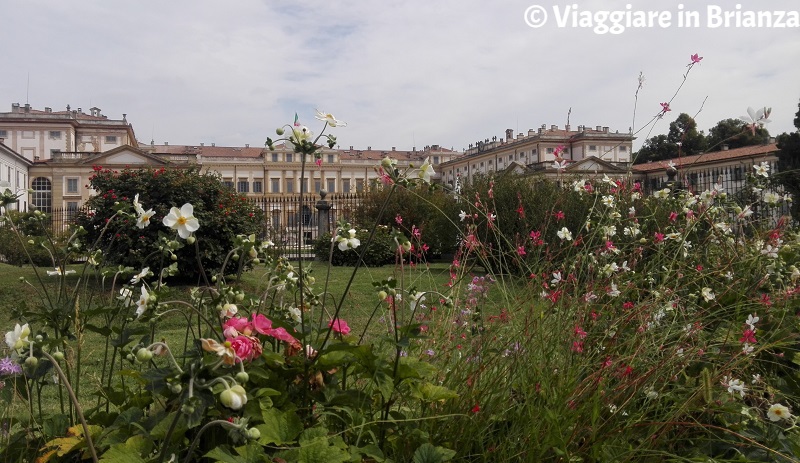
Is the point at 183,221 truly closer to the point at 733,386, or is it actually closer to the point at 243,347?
the point at 243,347

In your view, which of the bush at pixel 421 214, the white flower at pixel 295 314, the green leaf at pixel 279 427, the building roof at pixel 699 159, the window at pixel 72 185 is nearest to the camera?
the green leaf at pixel 279 427

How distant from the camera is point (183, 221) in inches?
47.6

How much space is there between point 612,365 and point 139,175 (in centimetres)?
928

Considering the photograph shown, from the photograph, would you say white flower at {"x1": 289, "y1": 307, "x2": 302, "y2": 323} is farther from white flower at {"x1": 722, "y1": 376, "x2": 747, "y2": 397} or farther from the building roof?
the building roof

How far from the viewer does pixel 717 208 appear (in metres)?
2.77

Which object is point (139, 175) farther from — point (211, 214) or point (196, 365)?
point (196, 365)

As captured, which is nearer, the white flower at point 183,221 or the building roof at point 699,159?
the white flower at point 183,221

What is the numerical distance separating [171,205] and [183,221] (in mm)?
8601

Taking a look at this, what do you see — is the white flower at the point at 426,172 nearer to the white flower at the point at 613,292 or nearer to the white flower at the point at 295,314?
the white flower at the point at 295,314

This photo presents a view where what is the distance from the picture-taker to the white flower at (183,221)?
1191 millimetres

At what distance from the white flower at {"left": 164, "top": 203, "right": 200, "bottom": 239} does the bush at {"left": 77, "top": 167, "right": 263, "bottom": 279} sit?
7.79m

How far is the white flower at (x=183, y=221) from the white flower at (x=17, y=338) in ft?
1.04

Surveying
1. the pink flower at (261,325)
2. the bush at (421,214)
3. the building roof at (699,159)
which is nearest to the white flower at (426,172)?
the pink flower at (261,325)

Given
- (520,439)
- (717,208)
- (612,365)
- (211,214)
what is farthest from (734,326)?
(211,214)
